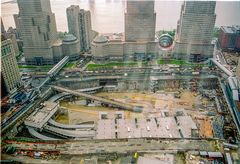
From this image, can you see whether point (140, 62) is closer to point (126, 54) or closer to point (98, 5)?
point (126, 54)

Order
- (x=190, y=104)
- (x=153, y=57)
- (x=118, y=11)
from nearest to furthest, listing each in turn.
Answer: (x=190, y=104)
(x=153, y=57)
(x=118, y=11)

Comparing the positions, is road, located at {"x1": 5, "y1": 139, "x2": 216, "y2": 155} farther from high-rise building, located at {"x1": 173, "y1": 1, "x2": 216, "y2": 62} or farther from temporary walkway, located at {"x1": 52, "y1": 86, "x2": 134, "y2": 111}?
high-rise building, located at {"x1": 173, "y1": 1, "x2": 216, "y2": 62}

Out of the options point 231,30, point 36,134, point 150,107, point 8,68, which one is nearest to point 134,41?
point 150,107

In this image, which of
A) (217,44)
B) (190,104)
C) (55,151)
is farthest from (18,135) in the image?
(217,44)

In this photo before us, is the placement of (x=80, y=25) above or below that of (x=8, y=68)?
above

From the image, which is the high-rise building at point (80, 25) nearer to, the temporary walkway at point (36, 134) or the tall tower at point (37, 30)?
the tall tower at point (37, 30)

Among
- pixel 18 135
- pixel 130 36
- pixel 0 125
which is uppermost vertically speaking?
pixel 130 36

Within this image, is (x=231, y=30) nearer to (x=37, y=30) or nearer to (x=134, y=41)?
(x=134, y=41)
